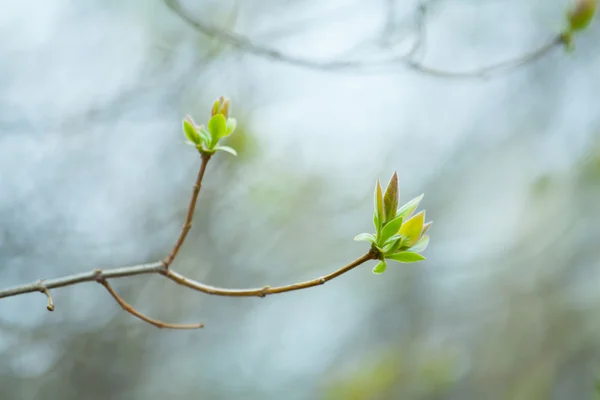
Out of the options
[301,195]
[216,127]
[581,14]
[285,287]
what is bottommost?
[285,287]

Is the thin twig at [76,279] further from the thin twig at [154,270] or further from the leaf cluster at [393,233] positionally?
the leaf cluster at [393,233]

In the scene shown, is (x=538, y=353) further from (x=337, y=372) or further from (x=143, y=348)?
(x=143, y=348)

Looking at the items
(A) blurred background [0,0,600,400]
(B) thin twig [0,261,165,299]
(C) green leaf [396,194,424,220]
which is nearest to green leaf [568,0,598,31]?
(A) blurred background [0,0,600,400]

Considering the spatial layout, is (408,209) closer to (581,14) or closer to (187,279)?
(187,279)

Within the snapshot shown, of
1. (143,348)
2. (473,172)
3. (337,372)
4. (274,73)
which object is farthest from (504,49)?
(143,348)

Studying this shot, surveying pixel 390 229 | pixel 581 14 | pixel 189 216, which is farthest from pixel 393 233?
pixel 581 14

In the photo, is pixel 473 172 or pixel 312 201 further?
pixel 473 172

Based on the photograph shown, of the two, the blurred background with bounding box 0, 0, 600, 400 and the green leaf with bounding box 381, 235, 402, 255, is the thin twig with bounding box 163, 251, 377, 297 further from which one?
the blurred background with bounding box 0, 0, 600, 400
